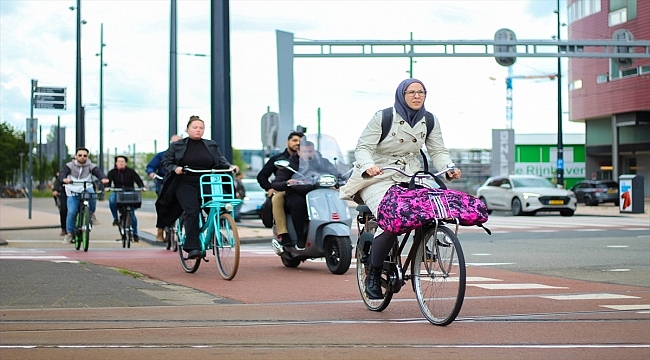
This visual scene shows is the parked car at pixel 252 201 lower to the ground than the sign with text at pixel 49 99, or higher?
lower

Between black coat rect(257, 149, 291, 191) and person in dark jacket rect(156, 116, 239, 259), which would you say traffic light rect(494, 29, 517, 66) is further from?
person in dark jacket rect(156, 116, 239, 259)

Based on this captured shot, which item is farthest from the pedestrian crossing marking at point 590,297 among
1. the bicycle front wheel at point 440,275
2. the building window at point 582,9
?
the building window at point 582,9

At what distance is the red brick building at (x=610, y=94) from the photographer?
63.7 metres

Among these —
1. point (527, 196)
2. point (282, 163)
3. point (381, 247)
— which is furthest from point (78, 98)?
point (381, 247)

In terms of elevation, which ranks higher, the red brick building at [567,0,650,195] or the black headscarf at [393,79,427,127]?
the red brick building at [567,0,650,195]

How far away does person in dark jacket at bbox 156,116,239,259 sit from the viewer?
39.8 feet

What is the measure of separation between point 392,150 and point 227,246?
3997mm

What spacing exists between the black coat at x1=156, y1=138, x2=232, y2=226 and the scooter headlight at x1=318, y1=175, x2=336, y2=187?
3.65 ft

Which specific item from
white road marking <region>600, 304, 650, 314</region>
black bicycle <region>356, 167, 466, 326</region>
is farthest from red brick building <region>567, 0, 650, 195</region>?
black bicycle <region>356, 167, 466, 326</region>

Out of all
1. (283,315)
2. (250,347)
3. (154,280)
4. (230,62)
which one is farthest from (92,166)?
(250,347)

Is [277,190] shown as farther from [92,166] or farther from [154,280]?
[92,166]

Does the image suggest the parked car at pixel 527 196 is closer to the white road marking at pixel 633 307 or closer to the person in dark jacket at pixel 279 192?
the person in dark jacket at pixel 279 192

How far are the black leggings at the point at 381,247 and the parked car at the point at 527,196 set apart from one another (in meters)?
28.1

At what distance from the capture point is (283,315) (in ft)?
26.8
